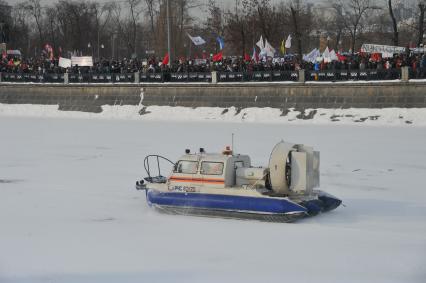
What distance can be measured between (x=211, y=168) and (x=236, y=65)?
2623cm

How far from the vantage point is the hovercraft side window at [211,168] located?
46.5ft

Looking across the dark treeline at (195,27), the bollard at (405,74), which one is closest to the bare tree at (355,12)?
the dark treeline at (195,27)

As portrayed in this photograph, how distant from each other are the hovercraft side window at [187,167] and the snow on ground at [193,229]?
0.92m

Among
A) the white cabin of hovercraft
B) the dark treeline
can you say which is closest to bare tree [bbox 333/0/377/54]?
the dark treeline

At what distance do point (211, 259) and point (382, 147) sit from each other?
1396 centimetres

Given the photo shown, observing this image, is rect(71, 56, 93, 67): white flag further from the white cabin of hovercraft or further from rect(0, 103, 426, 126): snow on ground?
the white cabin of hovercraft

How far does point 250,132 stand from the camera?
30.0 m

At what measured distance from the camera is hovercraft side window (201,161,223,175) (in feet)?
46.5

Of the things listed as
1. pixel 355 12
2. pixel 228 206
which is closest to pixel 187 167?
pixel 228 206

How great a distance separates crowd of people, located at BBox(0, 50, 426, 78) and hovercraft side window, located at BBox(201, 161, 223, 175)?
21.4 m

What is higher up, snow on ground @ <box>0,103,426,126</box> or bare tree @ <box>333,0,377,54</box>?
bare tree @ <box>333,0,377,54</box>

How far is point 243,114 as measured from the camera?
3709 cm

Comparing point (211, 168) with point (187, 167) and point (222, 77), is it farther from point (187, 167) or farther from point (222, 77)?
point (222, 77)

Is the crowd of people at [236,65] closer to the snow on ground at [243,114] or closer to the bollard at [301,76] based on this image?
the bollard at [301,76]
